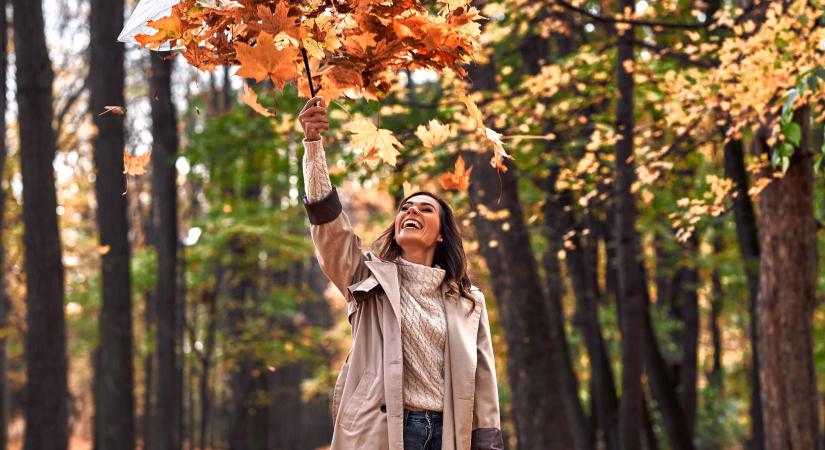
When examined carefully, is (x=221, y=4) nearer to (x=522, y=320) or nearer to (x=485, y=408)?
(x=485, y=408)

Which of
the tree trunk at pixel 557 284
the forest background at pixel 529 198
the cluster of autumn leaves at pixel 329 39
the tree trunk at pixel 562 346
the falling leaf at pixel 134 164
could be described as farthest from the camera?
the tree trunk at pixel 562 346

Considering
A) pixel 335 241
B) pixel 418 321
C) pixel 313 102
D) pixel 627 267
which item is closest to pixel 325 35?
pixel 313 102

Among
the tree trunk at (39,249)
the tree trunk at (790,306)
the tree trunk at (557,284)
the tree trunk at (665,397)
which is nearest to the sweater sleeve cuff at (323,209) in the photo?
the tree trunk at (790,306)

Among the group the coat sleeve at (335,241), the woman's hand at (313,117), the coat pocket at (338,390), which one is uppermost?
the woman's hand at (313,117)

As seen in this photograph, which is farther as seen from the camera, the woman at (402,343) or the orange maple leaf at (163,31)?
the woman at (402,343)

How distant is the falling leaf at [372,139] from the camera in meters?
4.17

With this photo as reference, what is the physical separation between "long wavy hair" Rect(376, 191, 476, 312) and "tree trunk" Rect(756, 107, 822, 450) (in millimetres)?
4408

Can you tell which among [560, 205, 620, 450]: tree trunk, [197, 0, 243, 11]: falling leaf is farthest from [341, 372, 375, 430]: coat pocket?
[560, 205, 620, 450]: tree trunk

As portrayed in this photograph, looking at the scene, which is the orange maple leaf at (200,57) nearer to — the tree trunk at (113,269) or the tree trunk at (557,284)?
the tree trunk at (557,284)

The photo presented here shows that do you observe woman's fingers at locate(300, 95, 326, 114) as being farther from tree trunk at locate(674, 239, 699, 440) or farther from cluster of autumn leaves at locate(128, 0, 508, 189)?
tree trunk at locate(674, 239, 699, 440)

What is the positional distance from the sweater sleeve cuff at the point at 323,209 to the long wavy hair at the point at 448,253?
0.44m

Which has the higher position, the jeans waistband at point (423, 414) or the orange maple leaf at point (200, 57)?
the orange maple leaf at point (200, 57)

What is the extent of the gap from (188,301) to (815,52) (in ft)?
65.1

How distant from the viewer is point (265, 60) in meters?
3.64
